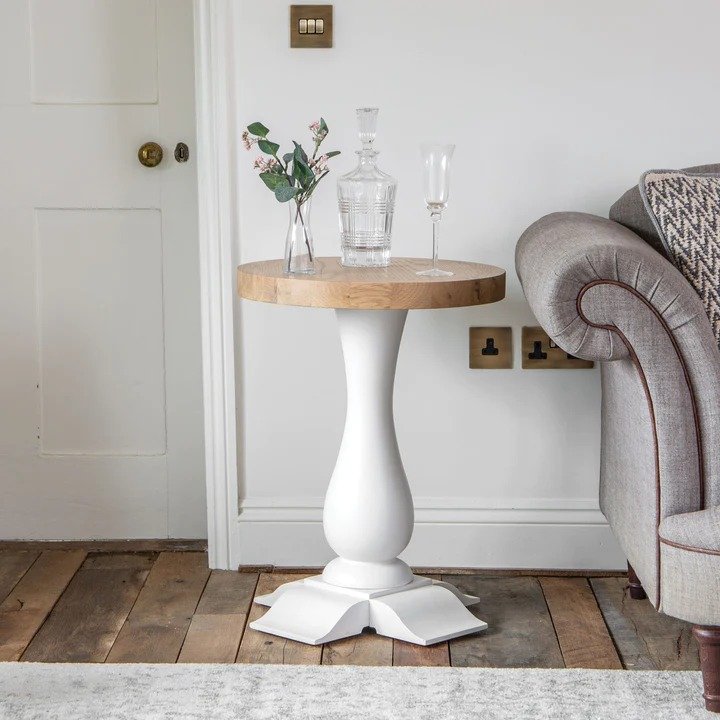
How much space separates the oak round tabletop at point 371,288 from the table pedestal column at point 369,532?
0.41 ft

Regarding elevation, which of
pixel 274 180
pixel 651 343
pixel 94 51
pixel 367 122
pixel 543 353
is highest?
pixel 94 51

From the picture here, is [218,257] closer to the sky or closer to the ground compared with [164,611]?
closer to the sky

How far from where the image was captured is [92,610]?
2168mm

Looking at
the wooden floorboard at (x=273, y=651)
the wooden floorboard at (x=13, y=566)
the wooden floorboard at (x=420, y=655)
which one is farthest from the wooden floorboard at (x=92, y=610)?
the wooden floorboard at (x=420, y=655)

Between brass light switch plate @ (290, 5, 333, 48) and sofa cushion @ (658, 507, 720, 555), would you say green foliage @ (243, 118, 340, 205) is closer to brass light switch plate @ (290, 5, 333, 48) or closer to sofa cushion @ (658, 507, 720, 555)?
brass light switch plate @ (290, 5, 333, 48)

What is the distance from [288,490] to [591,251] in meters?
1.01

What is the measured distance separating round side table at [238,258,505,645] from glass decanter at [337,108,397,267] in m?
0.04

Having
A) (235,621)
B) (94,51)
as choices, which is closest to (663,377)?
(235,621)

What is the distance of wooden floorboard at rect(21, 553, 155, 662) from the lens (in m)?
1.97

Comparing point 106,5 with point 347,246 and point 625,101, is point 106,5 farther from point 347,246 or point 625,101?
point 625,101

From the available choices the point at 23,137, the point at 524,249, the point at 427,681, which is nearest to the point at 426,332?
the point at 524,249

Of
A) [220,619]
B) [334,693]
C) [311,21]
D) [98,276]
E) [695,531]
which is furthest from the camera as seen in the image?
[98,276]

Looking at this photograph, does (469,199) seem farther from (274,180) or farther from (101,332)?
(101,332)

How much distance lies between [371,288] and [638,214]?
0.59 metres
